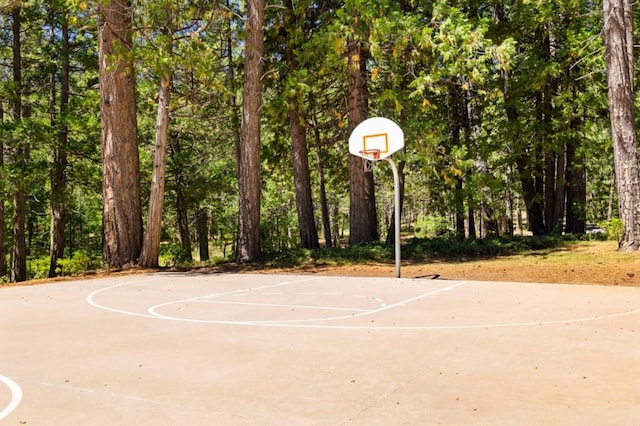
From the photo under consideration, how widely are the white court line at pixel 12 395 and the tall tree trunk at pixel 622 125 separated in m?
11.9

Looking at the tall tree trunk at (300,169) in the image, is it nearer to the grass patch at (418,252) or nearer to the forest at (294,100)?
the forest at (294,100)

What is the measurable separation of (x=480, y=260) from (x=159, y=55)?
29.5 ft

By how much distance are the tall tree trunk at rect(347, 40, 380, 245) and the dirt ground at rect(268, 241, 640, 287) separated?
251 cm

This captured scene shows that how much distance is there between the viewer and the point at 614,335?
511 centimetres

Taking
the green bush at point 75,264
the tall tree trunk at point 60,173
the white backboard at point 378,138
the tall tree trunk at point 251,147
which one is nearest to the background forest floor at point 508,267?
the tall tree trunk at point 251,147

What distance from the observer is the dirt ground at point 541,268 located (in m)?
10.1

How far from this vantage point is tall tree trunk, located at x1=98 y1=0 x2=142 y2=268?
14.1 meters

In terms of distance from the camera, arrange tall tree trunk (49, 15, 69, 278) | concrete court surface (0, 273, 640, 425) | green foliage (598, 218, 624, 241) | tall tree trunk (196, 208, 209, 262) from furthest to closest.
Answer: tall tree trunk (196, 208, 209, 262) < tall tree trunk (49, 15, 69, 278) < green foliage (598, 218, 624, 241) < concrete court surface (0, 273, 640, 425)

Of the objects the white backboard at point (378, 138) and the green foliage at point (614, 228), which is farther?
the green foliage at point (614, 228)

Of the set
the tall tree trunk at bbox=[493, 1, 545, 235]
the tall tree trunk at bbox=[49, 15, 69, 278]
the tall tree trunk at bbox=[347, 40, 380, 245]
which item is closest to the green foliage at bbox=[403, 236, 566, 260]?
the tall tree trunk at bbox=[347, 40, 380, 245]

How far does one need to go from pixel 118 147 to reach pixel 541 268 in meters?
10.4

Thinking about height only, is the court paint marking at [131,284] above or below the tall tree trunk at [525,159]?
below

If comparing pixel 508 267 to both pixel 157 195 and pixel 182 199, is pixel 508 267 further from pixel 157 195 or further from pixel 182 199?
pixel 182 199

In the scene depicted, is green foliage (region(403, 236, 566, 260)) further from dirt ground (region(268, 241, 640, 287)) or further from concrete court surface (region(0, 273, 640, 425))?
concrete court surface (region(0, 273, 640, 425))
